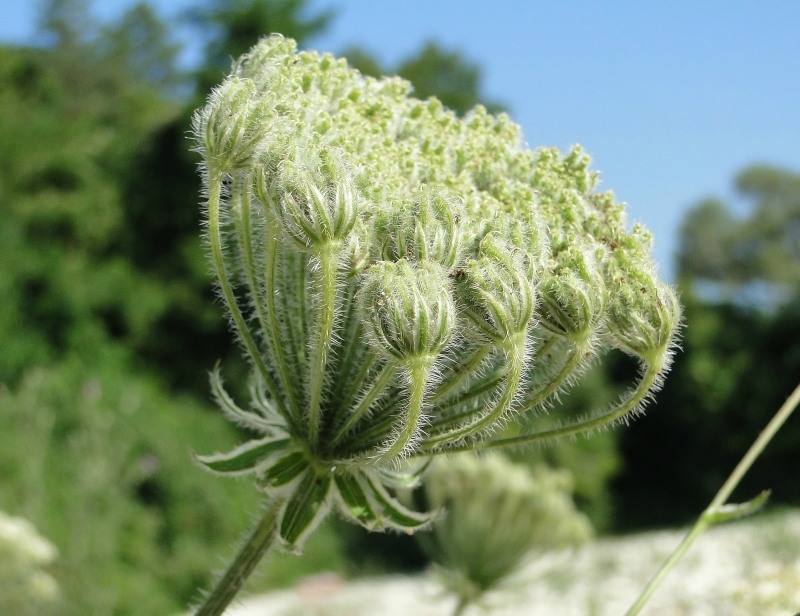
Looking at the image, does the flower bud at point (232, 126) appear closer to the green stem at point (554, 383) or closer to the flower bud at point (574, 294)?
the flower bud at point (574, 294)

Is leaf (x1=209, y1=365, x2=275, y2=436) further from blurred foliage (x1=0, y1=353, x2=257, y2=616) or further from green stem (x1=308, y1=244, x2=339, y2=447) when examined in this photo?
blurred foliage (x1=0, y1=353, x2=257, y2=616)

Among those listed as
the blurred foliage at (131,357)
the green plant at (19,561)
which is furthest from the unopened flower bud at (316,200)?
the blurred foliage at (131,357)

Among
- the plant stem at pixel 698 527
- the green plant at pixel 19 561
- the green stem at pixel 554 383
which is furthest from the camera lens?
the green plant at pixel 19 561

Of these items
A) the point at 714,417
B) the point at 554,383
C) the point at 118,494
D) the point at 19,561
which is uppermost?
the point at 714,417

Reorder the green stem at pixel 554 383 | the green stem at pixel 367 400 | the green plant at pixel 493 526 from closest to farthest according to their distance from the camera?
the green stem at pixel 367 400, the green stem at pixel 554 383, the green plant at pixel 493 526

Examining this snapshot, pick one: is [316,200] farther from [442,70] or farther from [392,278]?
[442,70]

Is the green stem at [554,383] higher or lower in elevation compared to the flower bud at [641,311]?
lower

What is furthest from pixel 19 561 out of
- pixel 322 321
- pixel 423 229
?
pixel 423 229

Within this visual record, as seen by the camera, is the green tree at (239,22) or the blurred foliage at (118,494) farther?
the green tree at (239,22)
